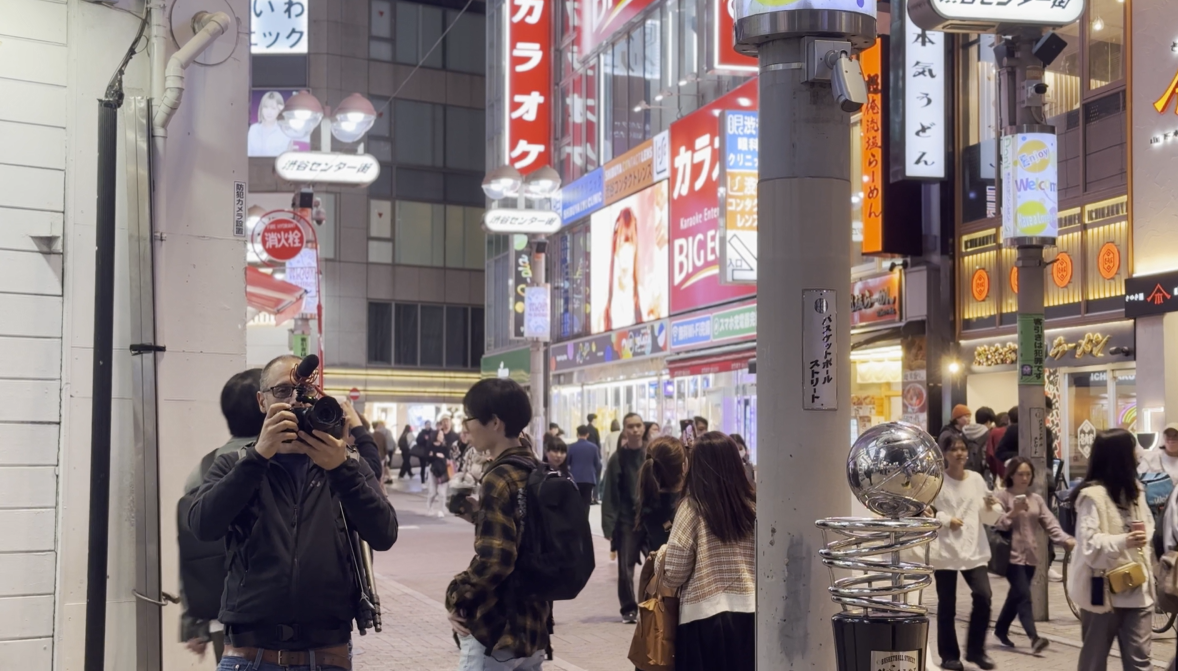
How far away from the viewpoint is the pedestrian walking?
1299 cm

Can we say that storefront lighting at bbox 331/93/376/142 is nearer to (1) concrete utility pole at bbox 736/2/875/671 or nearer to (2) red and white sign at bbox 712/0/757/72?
(2) red and white sign at bbox 712/0/757/72

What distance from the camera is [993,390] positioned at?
21.2 m

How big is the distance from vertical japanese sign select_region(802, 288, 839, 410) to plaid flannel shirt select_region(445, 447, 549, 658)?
3.75 ft

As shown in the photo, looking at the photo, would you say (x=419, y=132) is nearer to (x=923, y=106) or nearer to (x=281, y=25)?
(x=281, y=25)

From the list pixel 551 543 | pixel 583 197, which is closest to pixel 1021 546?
pixel 551 543

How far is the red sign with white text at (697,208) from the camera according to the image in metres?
27.6

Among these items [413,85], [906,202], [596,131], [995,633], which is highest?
[413,85]

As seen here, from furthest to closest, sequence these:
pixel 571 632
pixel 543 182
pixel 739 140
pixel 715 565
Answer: pixel 543 182 < pixel 739 140 < pixel 571 632 < pixel 715 565

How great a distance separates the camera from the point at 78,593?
7.89m

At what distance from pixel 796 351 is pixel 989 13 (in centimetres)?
771

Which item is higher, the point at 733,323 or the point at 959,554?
the point at 733,323

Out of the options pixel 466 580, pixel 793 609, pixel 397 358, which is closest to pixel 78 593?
pixel 466 580

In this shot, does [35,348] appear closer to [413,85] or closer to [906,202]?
[906,202]

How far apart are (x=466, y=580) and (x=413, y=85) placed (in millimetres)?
50291
